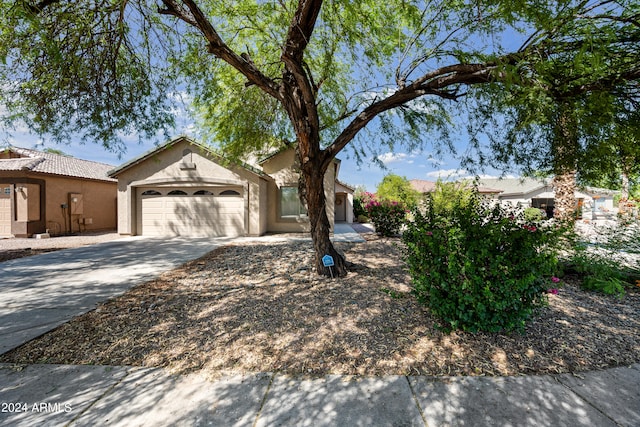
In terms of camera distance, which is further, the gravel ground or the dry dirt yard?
the gravel ground

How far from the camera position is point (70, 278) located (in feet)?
19.6

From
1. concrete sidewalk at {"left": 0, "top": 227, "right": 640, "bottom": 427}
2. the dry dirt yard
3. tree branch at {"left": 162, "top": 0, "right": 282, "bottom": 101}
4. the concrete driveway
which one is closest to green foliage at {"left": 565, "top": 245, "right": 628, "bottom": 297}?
the dry dirt yard

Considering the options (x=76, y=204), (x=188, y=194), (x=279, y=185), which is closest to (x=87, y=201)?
(x=76, y=204)

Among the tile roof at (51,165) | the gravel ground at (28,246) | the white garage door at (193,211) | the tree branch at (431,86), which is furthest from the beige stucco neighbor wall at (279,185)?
the tree branch at (431,86)

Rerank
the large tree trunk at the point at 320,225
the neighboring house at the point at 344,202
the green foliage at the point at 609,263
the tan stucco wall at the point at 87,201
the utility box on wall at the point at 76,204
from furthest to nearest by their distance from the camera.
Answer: the neighboring house at the point at 344,202
the utility box on wall at the point at 76,204
the tan stucco wall at the point at 87,201
the large tree trunk at the point at 320,225
the green foliage at the point at 609,263

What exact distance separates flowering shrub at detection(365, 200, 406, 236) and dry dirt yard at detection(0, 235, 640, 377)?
6934 millimetres

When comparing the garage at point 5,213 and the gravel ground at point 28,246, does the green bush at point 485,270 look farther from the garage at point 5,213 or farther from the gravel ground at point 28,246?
the garage at point 5,213

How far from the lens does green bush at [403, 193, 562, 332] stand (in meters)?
3.01

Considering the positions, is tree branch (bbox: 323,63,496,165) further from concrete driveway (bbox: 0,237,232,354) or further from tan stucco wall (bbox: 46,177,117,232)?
tan stucco wall (bbox: 46,177,117,232)

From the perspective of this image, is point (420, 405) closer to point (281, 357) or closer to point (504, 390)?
point (504, 390)

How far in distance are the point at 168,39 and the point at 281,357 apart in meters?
6.80

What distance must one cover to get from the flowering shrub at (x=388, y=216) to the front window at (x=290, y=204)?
359cm

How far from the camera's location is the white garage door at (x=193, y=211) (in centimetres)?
1228

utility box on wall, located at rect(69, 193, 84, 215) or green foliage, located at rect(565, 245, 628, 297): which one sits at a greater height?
utility box on wall, located at rect(69, 193, 84, 215)
